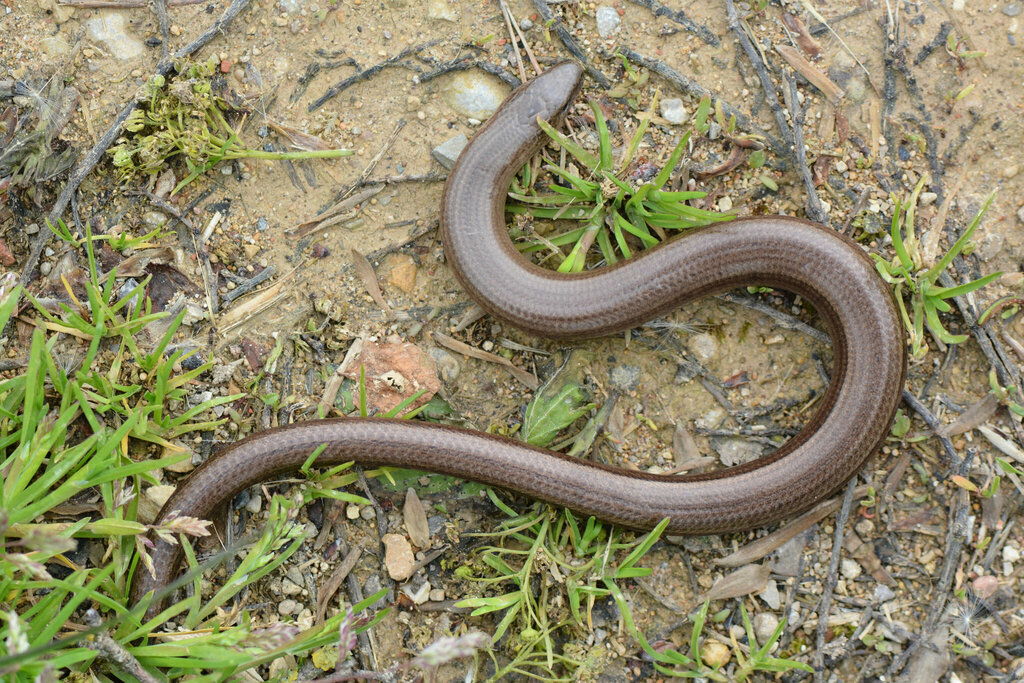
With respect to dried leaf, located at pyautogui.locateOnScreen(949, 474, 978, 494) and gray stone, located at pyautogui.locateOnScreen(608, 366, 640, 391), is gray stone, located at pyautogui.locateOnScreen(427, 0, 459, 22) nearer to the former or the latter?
gray stone, located at pyautogui.locateOnScreen(608, 366, 640, 391)

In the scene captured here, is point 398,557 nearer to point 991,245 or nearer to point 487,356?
point 487,356

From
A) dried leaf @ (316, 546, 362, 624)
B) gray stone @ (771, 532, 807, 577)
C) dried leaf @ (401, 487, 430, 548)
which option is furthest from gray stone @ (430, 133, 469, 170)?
gray stone @ (771, 532, 807, 577)

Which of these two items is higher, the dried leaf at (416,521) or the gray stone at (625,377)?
the gray stone at (625,377)

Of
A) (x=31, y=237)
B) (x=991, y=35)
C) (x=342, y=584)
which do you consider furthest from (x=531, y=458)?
(x=991, y=35)

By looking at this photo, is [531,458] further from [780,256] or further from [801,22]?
[801,22]

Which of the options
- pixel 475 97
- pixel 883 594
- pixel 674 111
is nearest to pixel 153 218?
pixel 475 97

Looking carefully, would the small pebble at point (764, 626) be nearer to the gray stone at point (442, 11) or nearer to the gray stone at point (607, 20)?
the gray stone at point (607, 20)

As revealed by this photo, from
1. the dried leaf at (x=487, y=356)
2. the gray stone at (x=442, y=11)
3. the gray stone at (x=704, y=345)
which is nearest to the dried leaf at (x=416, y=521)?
the dried leaf at (x=487, y=356)
